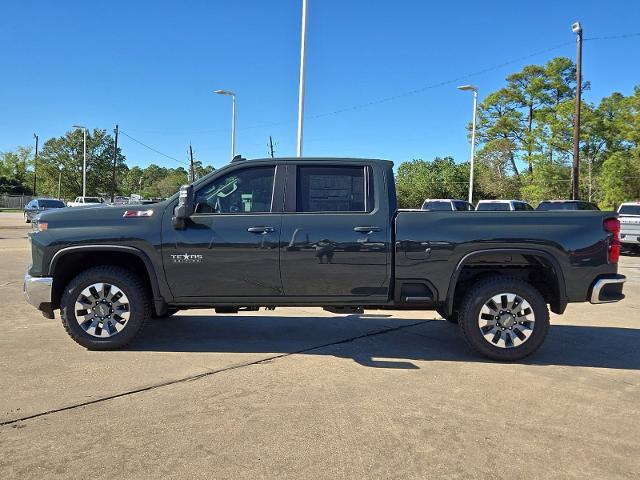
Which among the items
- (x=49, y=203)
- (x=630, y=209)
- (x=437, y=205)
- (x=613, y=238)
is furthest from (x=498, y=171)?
(x=613, y=238)

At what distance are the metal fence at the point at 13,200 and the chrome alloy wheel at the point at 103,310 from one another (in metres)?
76.1

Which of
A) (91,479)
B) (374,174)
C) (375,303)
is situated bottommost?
(91,479)

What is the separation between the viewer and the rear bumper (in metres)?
4.89

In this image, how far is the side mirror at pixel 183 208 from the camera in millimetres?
4863

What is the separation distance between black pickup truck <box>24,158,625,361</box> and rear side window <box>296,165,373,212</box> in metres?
0.01

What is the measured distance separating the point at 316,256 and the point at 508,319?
77.5 inches

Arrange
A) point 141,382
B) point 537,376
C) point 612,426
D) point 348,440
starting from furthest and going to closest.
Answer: point 537,376 < point 141,382 < point 612,426 < point 348,440

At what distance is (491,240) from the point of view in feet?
16.0

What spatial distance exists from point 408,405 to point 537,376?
58.2 inches

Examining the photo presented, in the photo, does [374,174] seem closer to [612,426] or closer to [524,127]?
[612,426]

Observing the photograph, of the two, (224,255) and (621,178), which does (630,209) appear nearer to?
(224,255)

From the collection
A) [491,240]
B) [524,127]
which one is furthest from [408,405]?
[524,127]

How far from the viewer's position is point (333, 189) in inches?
204

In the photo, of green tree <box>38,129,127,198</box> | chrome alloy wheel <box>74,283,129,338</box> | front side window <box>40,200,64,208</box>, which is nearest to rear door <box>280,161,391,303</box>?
chrome alloy wheel <box>74,283,129,338</box>
